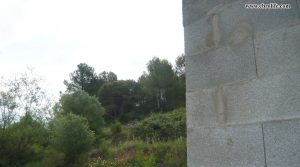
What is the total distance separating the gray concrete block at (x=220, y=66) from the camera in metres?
1.45

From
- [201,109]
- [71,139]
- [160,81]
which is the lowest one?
[71,139]

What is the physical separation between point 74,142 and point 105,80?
25.2 metres

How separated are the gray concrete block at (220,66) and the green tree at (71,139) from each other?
11103mm

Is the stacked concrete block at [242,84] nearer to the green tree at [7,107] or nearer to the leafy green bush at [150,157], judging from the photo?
the leafy green bush at [150,157]

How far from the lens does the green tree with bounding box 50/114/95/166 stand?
12078 mm

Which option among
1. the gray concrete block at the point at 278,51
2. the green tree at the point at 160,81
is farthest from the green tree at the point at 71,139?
the green tree at the point at 160,81

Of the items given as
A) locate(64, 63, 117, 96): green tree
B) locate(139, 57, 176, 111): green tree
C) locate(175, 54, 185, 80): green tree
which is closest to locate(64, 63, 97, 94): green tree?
locate(64, 63, 117, 96): green tree

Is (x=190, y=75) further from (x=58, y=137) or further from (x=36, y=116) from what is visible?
(x=36, y=116)

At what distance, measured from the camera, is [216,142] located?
4.91ft

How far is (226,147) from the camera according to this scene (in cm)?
145

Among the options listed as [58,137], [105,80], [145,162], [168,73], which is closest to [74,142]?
[58,137]

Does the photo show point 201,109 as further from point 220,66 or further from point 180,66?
point 180,66

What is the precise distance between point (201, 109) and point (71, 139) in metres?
11.2

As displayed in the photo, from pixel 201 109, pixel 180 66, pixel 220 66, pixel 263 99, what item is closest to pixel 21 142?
pixel 201 109
